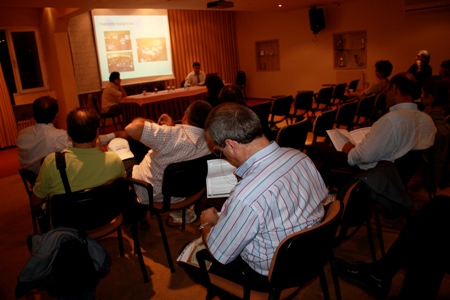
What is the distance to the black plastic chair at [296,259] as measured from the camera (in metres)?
1.36

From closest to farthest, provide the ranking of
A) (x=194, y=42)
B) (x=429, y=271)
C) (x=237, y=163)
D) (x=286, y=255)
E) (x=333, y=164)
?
1. (x=286, y=255)
2. (x=237, y=163)
3. (x=429, y=271)
4. (x=333, y=164)
5. (x=194, y=42)

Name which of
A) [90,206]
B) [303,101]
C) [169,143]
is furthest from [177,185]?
[303,101]

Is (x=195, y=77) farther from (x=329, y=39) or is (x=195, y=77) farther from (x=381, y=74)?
(x=381, y=74)

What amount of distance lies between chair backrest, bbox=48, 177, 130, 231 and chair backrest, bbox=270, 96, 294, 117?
4.22 m

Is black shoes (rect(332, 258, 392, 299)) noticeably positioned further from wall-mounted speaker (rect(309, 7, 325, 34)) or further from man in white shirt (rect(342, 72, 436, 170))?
wall-mounted speaker (rect(309, 7, 325, 34))

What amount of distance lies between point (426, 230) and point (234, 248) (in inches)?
41.5

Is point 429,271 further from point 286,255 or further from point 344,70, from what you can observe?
point 344,70

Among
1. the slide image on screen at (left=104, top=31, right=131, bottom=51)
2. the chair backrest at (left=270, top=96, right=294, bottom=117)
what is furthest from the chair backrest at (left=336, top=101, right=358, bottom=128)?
the slide image on screen at (left=104, top=31, right=131, bottom=51)

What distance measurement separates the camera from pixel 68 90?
8070 millimetres

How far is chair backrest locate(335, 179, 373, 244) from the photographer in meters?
1.86

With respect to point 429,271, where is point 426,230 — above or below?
above

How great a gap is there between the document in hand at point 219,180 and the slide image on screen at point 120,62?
7.70m

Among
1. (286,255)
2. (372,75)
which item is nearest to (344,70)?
(372,75)

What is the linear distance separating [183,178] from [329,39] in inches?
348
